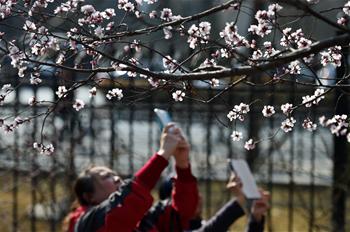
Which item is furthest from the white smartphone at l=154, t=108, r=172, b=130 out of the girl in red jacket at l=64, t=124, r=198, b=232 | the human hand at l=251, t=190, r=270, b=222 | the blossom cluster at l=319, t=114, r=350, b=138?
the blossom cluster at l=319, t=114, r=350, b=138

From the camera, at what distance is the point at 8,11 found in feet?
13.2

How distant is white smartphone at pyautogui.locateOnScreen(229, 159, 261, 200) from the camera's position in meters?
5.70

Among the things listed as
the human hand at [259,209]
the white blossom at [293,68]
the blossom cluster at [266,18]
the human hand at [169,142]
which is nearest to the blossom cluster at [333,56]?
the white blossom at [293,68]

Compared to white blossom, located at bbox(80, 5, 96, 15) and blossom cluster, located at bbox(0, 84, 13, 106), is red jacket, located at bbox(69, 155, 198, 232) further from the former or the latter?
white blossom, located at bbox(80, 5, 96, 15)

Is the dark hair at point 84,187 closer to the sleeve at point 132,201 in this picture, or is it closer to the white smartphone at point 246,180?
the sleeve at point 132,201

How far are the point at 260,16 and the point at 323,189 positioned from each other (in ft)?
16.8

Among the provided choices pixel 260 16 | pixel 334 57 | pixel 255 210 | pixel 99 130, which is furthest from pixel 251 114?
pixel 260 16

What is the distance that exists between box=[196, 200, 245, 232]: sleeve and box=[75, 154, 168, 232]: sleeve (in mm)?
850

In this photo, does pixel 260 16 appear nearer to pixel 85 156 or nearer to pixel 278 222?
pixel 85 156

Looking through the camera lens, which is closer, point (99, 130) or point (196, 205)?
point (196, 205)

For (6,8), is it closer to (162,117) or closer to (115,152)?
(162,117)

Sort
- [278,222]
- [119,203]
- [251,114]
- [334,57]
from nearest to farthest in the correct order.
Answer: [334,57]
[119,203]
[251,114]
[278,222]

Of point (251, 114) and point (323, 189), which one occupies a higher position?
point (251, 114)

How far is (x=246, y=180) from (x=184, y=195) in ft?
1.24
